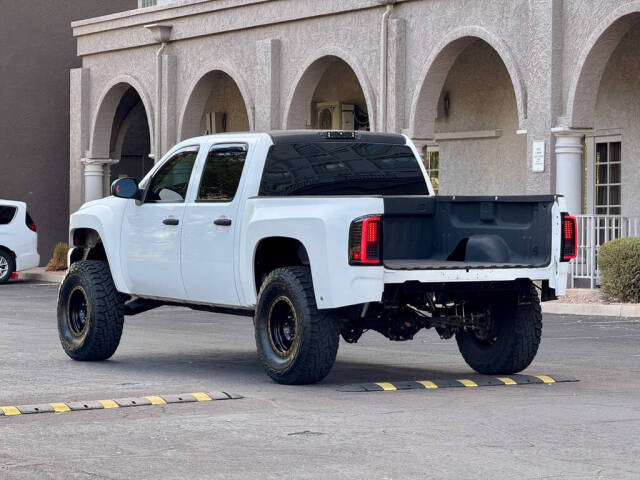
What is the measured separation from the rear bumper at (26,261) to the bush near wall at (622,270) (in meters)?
13.9

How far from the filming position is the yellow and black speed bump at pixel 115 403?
9.56 metres

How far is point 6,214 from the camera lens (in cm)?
2973

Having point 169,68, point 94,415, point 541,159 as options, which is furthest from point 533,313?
point 169,68

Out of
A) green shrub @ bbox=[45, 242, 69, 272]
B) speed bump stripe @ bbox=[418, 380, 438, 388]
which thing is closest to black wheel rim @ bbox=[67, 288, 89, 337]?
speed bump stripe @ bbox=[418, 380, 438, 388]

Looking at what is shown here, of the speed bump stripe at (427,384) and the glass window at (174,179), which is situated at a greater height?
the glass window at (174,179)

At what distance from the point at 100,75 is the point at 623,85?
14267mm

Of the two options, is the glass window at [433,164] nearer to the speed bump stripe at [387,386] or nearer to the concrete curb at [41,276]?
the concrete curb at [41,276]

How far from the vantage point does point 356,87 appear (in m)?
29.6

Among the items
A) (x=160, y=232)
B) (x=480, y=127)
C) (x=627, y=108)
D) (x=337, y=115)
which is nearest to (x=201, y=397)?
(x=160, y=232)

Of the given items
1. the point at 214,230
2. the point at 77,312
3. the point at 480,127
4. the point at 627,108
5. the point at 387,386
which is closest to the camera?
the point at 387,386

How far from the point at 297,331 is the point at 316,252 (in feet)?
1.93

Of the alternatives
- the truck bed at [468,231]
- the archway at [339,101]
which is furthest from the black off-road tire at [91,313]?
the archway at [339,101]

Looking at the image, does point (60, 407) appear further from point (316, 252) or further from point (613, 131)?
point (613, 131)

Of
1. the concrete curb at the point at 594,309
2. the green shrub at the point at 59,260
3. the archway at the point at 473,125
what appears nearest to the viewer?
the concrete curb at the point at 594,309
